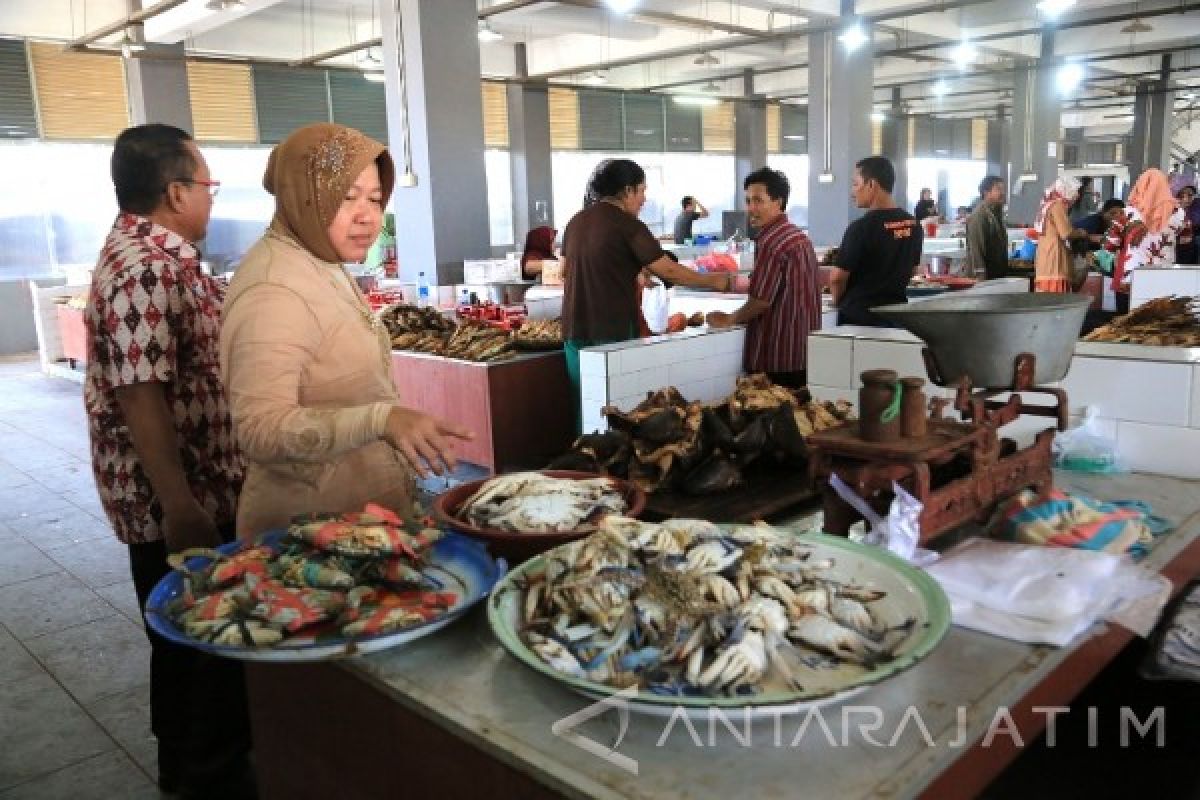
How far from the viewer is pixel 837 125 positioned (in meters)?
11.0

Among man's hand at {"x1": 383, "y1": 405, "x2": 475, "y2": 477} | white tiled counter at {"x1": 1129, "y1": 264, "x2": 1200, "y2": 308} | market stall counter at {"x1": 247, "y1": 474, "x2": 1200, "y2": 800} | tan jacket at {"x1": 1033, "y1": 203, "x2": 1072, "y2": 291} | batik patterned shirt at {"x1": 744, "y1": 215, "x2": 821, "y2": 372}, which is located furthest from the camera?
tan jacket at {"x1": 1033, "y1": 203, "x2": 1072, "y2": 291}

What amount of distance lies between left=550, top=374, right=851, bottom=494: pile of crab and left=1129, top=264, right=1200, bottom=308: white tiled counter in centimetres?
437

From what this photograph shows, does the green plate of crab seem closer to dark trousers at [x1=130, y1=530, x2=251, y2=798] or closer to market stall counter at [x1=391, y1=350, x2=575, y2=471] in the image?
dark trousers at [x1=130, y1=530, x2=251, y2=798]

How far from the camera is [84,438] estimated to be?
6.62 m

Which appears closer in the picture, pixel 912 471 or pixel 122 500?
pixel 912 471

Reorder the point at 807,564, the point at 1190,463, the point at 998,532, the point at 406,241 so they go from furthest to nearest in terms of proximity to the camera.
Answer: the point at 406,241, the point at 1190,463, the point at 998,532, the point at 807,564

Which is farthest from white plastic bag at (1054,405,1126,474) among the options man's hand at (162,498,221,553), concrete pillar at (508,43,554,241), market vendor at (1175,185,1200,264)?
concrete pillar at (508,43,554,241)

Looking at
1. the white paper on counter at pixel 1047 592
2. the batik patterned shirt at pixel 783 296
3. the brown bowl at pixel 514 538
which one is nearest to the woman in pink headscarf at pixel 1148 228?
the batik patterned shirt at pixel 783 296

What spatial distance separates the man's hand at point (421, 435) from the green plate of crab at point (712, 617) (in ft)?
0.72

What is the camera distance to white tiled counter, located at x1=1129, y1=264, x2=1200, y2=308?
218 inches

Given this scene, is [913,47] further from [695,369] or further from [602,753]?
[602,753]

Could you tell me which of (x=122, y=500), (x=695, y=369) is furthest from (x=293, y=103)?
(x=122, y=500)

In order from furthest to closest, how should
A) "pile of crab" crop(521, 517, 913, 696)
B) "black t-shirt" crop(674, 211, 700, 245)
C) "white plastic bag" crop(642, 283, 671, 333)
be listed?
"black t-shirt" crop(674, 211, 700, 245)
"white plastic bag" crop(642, 283, 671, 333)
"pile of crab" crop(521, 517, 913, 696)

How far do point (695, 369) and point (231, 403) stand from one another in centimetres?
255
